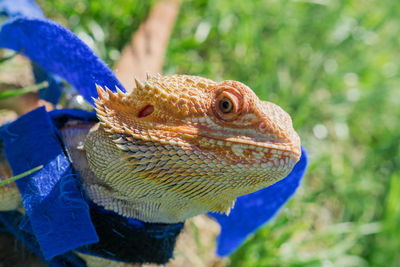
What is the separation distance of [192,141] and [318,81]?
2.03 m

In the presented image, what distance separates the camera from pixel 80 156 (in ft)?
3.62

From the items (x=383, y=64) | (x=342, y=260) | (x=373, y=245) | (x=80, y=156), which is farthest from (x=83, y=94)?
(x=383, y=64)

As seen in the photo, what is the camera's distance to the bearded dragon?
2.94ft

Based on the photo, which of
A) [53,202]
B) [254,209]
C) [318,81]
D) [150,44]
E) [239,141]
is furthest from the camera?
[318,81]

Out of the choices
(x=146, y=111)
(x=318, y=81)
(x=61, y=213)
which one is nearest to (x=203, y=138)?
(x=146, y=111)

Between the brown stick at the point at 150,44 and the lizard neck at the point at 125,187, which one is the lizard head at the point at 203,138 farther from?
the brown stick at the point at 150,44

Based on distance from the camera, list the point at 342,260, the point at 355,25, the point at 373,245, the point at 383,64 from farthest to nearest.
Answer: the point at 383,64
the point at 355,25
the point at 373,245
the point at 342,260

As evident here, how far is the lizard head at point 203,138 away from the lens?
89 centimetres

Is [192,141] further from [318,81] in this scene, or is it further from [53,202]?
[318,81]

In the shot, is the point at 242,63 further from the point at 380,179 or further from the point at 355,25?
the point at 380,179

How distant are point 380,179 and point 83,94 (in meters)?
2.07

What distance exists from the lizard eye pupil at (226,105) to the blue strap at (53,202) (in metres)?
0.41

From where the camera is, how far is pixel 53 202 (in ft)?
3.29

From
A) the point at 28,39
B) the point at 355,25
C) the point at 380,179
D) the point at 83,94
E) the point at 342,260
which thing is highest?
the point at 355,25
